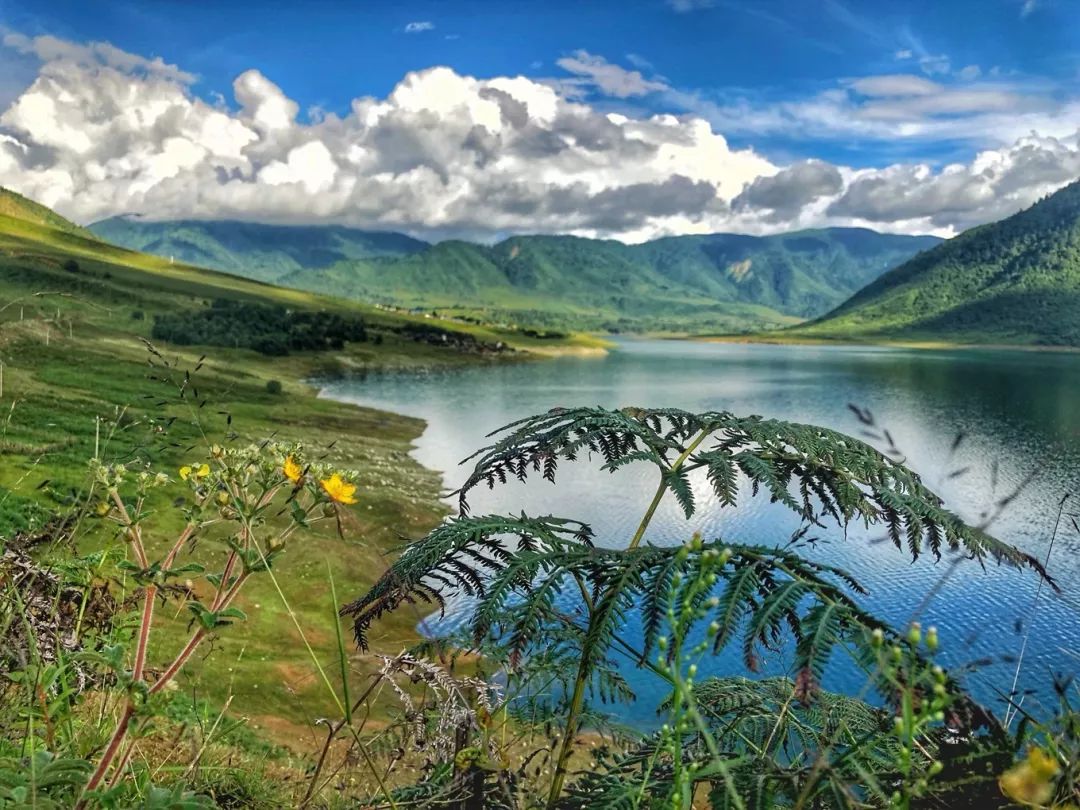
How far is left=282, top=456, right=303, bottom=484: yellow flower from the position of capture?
10.3 ft

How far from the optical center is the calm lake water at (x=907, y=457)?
22328mm

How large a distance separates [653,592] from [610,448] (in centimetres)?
176

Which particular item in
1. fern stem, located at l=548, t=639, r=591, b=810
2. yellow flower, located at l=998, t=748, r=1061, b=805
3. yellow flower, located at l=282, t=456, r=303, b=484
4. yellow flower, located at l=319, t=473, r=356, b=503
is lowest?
fern stem, located at l=548, t=639, r=591, b=810

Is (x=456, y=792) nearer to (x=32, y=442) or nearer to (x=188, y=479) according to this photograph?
(x=188, y=479)

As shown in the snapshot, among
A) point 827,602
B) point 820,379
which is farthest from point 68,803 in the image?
point 820,379

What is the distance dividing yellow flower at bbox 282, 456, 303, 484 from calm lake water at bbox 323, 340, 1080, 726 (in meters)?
2.29

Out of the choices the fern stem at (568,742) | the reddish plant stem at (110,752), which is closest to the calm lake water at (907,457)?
the fern stem at (568,742)

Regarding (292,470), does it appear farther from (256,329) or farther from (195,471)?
(256,329)

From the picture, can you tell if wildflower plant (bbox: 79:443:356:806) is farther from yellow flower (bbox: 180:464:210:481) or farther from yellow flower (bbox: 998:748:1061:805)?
yellow flower (bbox: 998:748:1061:805)

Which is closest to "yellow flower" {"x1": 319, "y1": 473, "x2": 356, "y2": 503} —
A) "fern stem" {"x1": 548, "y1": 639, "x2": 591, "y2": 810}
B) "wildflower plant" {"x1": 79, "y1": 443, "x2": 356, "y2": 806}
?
"wildflower plant" {"x1": 79, "y1": 443, "x2": 356, "y2": 806}

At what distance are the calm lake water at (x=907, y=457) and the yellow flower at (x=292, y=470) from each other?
2.29m

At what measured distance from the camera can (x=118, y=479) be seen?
9.47 ft

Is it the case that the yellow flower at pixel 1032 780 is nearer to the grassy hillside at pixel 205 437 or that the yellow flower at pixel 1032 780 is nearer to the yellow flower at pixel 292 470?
the grassy hillside at pixel 205 437

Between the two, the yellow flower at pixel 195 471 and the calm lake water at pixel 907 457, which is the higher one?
the yellow flower at pixel 195 471
